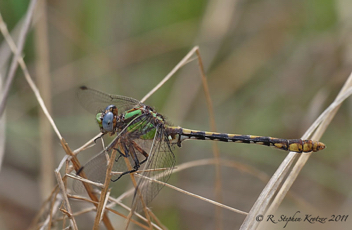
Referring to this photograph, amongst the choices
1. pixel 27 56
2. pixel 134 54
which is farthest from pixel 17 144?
pixel 134 54

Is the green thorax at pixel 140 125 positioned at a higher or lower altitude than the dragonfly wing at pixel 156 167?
higher

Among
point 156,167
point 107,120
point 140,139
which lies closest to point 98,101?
point 107,120

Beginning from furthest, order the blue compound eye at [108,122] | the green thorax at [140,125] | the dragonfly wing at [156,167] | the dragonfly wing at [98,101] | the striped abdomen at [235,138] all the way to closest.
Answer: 1. the striped abdomen at [235,138]
2. the dragonfly wing at [98,101]
3. the green thorax at [140,125]
4. the blue compound eye at [108,122]
5. the dragonfly wing at [156,167]

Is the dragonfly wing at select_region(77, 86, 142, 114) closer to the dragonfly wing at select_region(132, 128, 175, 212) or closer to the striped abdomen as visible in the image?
the dragonfly wing at select_region(132, 128, 175, 212)

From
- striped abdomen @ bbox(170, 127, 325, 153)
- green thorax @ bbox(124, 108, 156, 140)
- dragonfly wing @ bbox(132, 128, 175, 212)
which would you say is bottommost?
dragonfly wing @ bbox(132, 128, 175, 212)

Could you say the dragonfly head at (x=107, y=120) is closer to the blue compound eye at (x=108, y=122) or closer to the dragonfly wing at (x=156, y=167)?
the blue compound eye at (x=108, y=122)

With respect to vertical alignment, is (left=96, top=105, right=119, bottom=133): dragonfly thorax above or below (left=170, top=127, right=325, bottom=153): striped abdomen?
below

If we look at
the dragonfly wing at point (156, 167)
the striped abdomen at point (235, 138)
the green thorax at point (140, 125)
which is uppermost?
the striped abdomen at point (235, 138)

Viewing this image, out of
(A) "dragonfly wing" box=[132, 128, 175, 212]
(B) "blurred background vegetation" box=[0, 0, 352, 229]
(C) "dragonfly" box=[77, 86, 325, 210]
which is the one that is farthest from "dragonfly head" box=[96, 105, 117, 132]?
(B) "blurred background vegetation" box=[0, 0, 352, 229]

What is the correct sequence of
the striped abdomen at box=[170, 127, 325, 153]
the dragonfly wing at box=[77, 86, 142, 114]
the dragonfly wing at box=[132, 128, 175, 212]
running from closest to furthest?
the dragonfly wing at box=[132, 128, 175, 212], the dragonfly wing at box=[77, 86, 142, 114], the striped abdomen at box=[170, 127, 325, 153]

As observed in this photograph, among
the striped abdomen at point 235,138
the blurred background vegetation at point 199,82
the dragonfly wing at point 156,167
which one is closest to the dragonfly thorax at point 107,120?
the dragonfly wing at point 156,167
